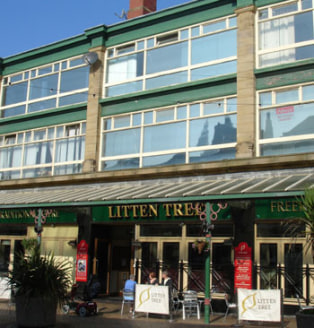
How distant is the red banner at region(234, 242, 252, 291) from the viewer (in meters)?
15.5

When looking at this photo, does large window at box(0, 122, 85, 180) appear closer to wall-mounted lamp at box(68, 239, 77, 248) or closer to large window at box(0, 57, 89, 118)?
large window at box(0, 57, 89, 118)

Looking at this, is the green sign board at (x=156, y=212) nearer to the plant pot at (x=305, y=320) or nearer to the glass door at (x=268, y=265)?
the glass door at (x=268, y=265)

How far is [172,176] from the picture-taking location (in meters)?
17.8

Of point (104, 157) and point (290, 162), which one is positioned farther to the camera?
point (104, 157)

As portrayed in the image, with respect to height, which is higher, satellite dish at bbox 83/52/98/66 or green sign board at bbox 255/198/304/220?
satellite dish at bbox 83/52/98/66

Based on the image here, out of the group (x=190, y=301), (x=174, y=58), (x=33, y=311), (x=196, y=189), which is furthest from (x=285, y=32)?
(x=33, y=311)

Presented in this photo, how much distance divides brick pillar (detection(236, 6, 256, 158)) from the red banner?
323 cm

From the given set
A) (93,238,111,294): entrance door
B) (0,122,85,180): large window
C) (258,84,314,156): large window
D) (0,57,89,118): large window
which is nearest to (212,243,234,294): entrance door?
(258,84,314,156): large window

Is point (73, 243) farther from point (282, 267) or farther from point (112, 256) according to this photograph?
point (282, 267)

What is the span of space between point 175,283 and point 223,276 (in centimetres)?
197

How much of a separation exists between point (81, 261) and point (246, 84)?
973 centimetres

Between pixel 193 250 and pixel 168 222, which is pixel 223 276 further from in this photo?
pixel 168 222

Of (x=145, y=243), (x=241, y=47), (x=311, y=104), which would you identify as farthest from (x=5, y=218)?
(x=311, y=104)

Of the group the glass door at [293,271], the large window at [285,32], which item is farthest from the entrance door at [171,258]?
the large window at [285,32]
